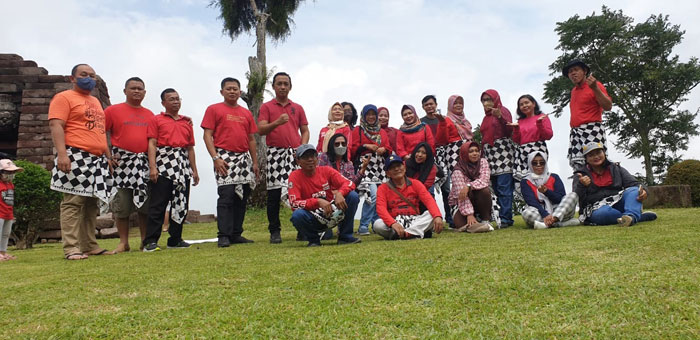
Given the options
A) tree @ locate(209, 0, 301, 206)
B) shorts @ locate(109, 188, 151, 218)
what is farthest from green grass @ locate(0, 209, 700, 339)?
tree @ locate(209, 0, 301, 206)

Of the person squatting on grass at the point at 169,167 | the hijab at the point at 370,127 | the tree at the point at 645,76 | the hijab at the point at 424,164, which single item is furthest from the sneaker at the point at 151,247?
the tree at the point at 645,76

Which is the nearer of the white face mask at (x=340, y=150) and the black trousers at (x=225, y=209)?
the black trousers at (x=225, y=209)

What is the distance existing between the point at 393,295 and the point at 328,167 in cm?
255

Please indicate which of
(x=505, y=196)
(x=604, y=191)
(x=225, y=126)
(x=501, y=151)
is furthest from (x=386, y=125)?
(x=604, y=191)

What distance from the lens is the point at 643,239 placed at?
3373 mm

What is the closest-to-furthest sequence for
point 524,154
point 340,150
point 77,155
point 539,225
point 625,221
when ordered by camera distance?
point 77,155
point 625,221
point 539,225
point 340,150
point 524,154

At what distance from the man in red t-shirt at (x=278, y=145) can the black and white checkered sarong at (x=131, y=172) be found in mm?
1284

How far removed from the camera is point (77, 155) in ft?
13.8

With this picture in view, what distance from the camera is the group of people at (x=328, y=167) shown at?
434 centimetres

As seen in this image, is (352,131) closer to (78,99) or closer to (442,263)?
(78,99)

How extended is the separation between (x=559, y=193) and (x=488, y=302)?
13.3 ft

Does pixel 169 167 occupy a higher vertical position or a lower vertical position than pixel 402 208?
higher

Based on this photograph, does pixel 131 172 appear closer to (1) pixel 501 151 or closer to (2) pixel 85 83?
(2) pixel 85 83

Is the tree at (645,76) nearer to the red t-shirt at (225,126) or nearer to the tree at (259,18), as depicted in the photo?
the tree at (259,18)
